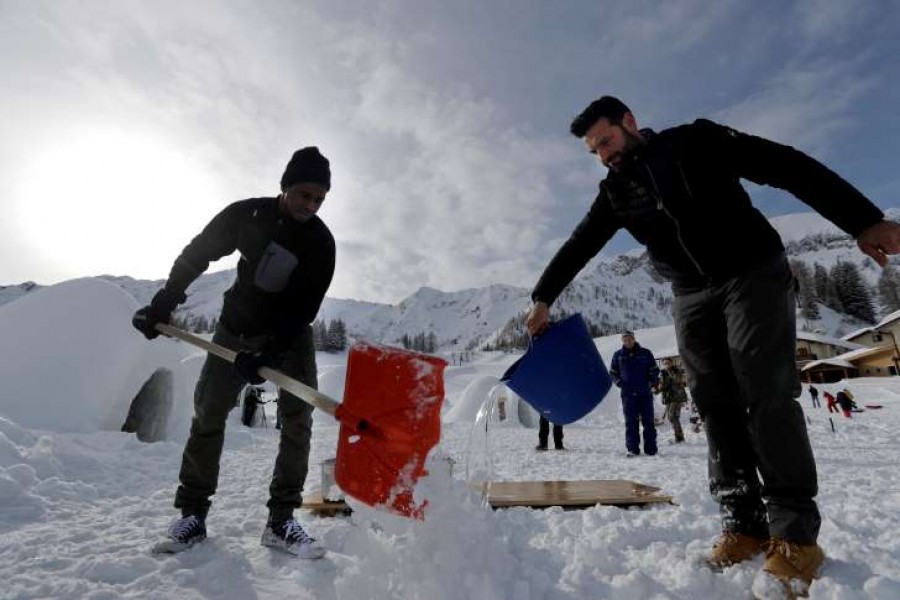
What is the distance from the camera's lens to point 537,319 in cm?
264

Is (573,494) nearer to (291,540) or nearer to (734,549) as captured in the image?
(734,549)

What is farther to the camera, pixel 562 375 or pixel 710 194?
pixel 562 375

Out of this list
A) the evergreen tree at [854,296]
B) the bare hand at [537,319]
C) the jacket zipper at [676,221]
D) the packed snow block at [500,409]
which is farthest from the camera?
the evergreen tree at [854,296]

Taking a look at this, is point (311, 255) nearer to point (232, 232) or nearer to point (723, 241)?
point (232, 232)

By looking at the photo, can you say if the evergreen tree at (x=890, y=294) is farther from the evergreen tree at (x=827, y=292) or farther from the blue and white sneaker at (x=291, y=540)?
the blue and white sneaker at (x=291, y=540)

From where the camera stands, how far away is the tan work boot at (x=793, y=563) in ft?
5.24

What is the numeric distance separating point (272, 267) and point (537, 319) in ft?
4.96

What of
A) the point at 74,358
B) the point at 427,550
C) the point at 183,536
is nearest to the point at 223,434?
the point at 183,536

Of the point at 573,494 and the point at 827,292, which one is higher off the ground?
Result: the point at 827,292

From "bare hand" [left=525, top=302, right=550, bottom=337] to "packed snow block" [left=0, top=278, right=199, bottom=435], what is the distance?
7224mm

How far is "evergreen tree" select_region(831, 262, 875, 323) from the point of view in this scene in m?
83.1

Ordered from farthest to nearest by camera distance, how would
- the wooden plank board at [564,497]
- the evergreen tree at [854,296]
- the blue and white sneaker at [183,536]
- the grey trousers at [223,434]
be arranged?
the evergreen tree at [854,296] → the wooden plank board at [564,497] → the grey trousers at [223,434] → the blue and white sneaker at [183,536]

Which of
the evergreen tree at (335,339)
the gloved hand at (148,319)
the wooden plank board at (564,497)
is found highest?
the evergreen tree at (335,339)

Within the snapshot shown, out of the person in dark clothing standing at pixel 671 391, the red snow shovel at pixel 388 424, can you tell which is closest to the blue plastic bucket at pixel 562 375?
the red snow shovel at pixel 388 424
